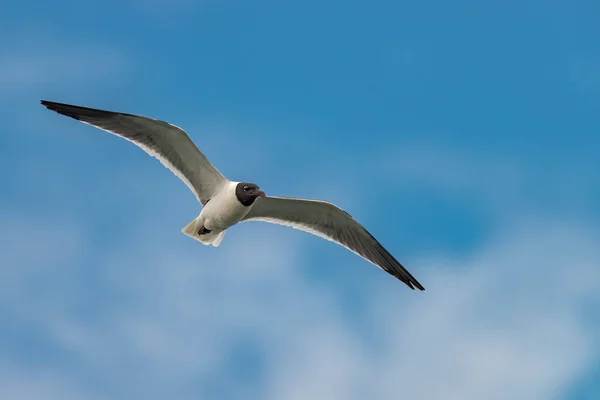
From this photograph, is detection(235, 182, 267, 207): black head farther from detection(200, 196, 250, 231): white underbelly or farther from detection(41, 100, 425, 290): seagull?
detection(200, 196, 250, 231): white underbelly

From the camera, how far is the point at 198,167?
67.2 ft

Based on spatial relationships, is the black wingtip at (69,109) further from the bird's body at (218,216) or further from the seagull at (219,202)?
the bird's body at (218,216)

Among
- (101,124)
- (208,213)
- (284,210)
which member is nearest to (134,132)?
(101,124)

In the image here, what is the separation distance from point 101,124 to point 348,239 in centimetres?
589

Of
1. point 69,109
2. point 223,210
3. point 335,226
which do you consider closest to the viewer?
point 69,109

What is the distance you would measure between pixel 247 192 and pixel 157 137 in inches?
84.1

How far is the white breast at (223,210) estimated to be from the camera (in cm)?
2016

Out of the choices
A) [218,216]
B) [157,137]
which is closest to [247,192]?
[218,216]

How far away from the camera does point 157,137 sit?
20047mm

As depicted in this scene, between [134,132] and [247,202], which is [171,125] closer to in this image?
[134,132]

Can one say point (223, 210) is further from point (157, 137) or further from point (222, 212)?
point (157, 137)

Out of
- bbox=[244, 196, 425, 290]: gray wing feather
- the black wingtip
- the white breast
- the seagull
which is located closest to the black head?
the seagull

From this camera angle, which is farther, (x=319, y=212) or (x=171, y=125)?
(x=319, y=212)

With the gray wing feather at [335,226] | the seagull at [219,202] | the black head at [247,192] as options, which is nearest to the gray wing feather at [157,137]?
the seagull at [219,202]
